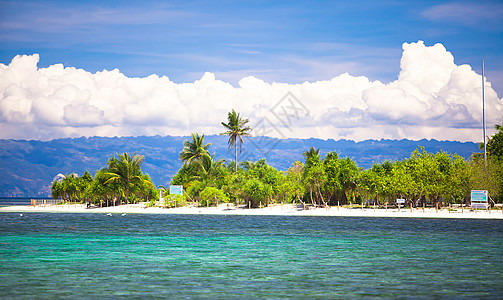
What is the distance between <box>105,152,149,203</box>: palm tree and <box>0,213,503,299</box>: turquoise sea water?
1878 inches

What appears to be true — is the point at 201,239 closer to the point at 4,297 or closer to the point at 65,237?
the point at 65,237

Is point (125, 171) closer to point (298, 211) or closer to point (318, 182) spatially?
point (298, 211)

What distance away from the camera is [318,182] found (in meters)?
80.1

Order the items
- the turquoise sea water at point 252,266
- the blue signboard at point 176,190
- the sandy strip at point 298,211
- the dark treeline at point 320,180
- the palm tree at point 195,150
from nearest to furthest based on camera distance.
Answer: the turquoise sea water at point 252,266 < the sandy strip at point 298,211 < the dark treeline at point 320,180 < the blue signboard at point 176,190 < the palm tree at point 195,150

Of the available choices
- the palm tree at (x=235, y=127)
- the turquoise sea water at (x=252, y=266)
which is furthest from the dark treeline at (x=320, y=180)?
the turquoise sea water at (x=252, y=266)

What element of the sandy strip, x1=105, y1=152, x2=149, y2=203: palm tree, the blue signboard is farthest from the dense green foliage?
the blue signboard

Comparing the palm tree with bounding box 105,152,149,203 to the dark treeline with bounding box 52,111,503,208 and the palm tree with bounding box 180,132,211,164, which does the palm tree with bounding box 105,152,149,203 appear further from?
the palm tree with bounding box 180,132,211,164

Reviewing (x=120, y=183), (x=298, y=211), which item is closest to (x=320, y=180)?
(x=298, y=211)

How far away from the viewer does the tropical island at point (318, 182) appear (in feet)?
252

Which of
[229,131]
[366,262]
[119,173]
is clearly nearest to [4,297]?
[366,262]

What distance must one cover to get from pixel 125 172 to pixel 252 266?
71.3 metres

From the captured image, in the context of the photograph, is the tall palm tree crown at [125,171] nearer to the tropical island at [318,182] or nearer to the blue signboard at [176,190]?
the tropical island at [318,182]

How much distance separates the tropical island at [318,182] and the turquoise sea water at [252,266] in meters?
31.3

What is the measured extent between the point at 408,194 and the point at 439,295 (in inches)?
2512
